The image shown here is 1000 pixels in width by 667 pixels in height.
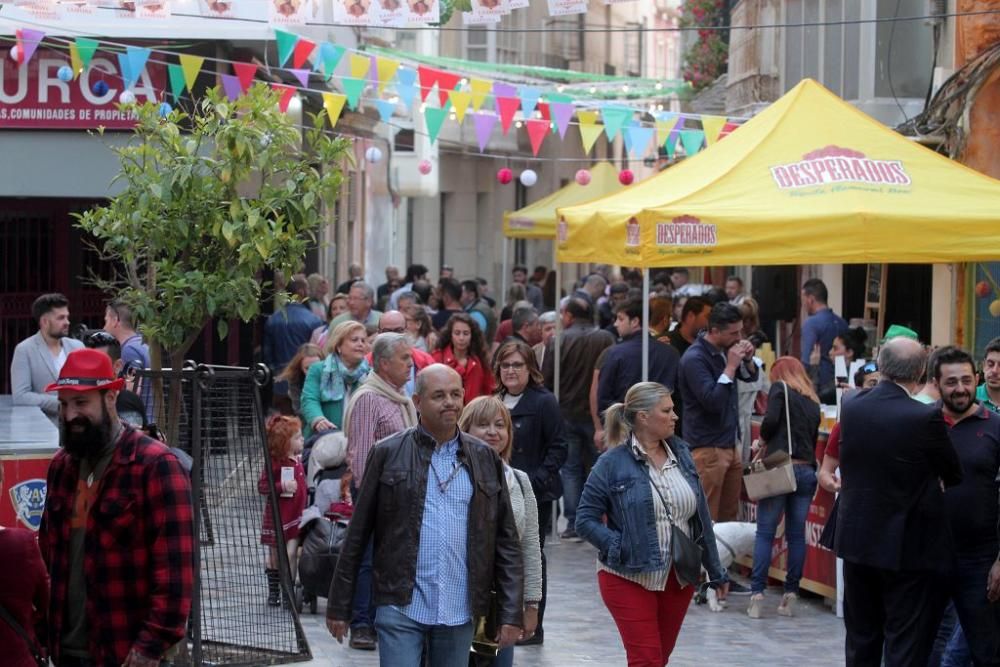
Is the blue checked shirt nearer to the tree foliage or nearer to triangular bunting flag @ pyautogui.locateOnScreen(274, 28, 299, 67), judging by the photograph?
the tree foliage

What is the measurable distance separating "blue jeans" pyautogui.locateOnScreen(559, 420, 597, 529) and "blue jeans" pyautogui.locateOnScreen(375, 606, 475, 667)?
7.70 metres

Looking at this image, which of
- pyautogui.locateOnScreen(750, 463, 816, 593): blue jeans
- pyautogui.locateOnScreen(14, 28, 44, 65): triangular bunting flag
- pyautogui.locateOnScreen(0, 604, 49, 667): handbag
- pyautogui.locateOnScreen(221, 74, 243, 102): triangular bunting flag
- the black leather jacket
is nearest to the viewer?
pyautogui.locateOnScreen(0, 604, 49, 667): handbag

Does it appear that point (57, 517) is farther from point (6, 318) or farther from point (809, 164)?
point (6, 318)

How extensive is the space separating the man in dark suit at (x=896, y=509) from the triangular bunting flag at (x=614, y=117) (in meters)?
10.2

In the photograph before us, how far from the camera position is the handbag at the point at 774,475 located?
1086cm

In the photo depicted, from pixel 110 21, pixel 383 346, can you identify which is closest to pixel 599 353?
pixel 383 346

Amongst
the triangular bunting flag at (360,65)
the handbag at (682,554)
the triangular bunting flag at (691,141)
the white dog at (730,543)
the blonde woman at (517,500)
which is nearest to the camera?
the blonde woman at (517,500)

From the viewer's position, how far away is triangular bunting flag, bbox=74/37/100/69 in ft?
51.4

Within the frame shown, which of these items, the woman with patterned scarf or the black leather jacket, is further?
the woman with patterned scarf

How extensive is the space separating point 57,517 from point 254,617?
3.68 m

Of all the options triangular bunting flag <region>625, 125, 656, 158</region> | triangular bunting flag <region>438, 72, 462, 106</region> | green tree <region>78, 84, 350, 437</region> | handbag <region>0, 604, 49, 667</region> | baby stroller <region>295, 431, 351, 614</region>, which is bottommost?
baby stroller <region>295, 431, 351, 614</region>

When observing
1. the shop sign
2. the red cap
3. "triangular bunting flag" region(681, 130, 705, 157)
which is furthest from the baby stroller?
"triangular bunting flag" region(681, 130, 705, 157)

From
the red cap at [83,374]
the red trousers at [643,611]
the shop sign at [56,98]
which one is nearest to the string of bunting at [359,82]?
the shop sign at [56,98]

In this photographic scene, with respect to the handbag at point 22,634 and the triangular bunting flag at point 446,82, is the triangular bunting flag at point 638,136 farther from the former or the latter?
the handbag at point 22,634
